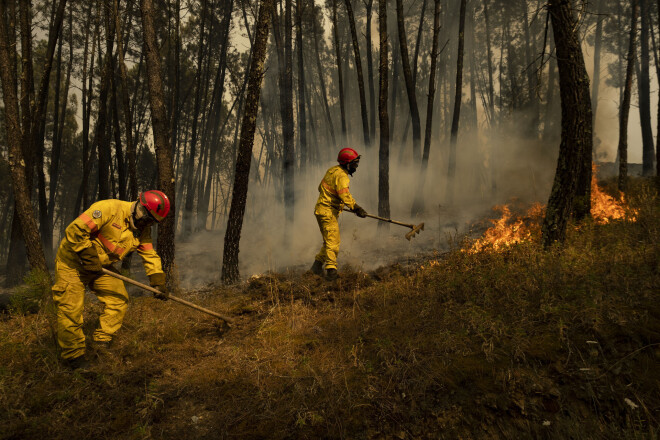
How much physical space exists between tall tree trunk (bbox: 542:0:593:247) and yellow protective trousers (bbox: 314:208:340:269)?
3148 millimetres

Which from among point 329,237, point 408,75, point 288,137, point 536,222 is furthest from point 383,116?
point 329,237

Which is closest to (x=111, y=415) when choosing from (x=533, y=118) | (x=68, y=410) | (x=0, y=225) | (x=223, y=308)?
(x=68, y=410)

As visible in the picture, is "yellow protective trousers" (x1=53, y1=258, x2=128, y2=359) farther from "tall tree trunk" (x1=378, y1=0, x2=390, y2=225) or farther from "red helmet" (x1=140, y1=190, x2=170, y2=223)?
"tall tree trunk" (x1=378, y1=0, x2=390, y2=225)

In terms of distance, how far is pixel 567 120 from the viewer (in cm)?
505

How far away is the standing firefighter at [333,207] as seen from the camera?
19.0ft

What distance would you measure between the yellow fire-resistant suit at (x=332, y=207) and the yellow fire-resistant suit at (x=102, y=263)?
8.81 feet

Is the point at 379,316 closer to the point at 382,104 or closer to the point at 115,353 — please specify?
the point at 115,353

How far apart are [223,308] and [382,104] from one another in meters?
6.71

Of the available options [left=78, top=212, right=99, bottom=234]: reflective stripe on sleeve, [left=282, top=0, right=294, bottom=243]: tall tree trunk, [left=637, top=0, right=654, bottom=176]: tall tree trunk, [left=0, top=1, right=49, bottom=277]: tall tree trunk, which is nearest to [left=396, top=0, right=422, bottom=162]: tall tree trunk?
[left=282, top=0, right=294, bottom=243]: tall tree trunk

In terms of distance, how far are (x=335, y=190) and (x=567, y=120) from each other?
3.55m

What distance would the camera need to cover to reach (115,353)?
12.0ft

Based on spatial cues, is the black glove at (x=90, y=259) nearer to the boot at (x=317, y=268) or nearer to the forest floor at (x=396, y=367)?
the forest floor at (x=396, y=367)

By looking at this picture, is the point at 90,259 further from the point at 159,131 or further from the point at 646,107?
the point at 646,107

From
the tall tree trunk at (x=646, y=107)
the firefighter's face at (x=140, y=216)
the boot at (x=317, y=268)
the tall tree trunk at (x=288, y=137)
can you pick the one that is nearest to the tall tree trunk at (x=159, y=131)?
the boot at (x=317, y=268)
